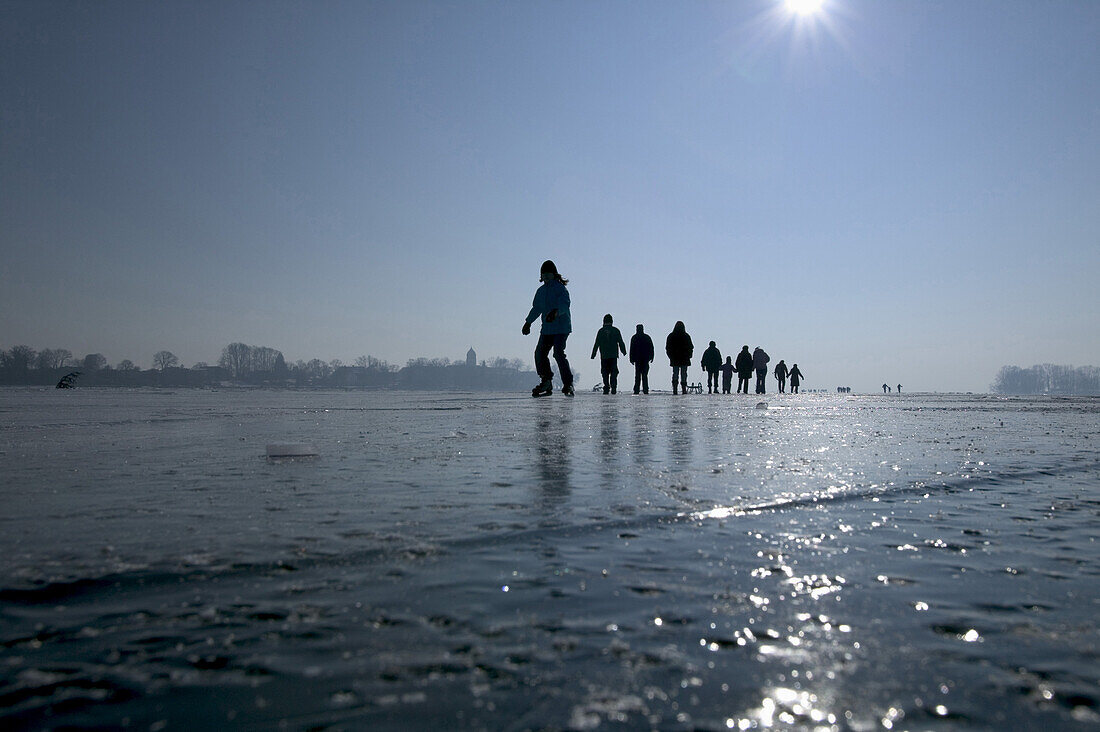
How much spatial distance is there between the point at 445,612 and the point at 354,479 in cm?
156

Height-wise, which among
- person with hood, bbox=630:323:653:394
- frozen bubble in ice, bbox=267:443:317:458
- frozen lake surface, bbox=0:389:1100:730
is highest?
person with hood, bbox=630:323:653:394

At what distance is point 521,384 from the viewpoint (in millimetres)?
181750

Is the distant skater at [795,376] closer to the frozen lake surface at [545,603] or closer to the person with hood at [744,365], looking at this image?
the person with hood at [744,365]

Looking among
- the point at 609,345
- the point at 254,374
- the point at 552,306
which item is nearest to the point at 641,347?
the point at 609,345

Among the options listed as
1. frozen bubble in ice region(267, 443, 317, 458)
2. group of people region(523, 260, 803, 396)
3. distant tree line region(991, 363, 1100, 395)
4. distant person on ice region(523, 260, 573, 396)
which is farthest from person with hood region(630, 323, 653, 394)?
distant tree line region(991, 363, 1100, 395)

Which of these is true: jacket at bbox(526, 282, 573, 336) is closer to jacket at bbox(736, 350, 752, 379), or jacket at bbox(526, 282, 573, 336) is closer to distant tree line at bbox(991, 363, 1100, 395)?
jacket at bbox(736, 350, 752, 379)

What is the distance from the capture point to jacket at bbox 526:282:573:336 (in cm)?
1261

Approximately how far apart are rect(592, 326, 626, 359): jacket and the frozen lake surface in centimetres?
1664

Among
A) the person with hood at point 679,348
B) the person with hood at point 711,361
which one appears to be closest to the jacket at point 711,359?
the person with hood at point 711,361

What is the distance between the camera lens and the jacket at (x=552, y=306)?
12609 mm

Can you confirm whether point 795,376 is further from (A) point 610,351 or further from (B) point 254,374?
(B) point 254,374

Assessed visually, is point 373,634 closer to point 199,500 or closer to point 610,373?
point 199,500

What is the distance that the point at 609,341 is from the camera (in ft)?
63.4

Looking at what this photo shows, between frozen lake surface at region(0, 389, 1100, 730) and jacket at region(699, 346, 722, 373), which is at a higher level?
→ jacket at region(699, 346, 722, 373)
